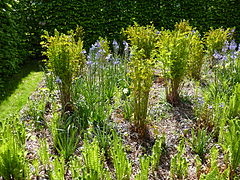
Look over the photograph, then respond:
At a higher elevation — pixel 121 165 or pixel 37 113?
pixel 37 113

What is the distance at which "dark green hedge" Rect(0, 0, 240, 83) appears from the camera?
711 cm

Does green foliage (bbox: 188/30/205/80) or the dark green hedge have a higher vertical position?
the dark green hedge

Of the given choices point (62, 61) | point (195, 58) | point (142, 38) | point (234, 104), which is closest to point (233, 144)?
point (234, 104)

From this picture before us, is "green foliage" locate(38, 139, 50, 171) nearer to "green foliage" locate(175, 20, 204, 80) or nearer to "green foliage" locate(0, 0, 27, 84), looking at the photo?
"green foliage" locate(0, 0, 27, 84)

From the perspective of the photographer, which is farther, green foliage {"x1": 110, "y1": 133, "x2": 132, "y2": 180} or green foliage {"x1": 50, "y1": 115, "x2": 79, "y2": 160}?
green foliage {"x1": 50, "y1": 115, "x2": 79, "y2": 160}

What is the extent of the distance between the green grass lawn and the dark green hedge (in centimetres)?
72

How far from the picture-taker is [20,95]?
5289mm

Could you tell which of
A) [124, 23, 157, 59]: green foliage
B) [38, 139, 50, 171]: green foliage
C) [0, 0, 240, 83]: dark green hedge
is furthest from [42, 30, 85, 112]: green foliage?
[0, 0, 240, 83]: dark green hedge

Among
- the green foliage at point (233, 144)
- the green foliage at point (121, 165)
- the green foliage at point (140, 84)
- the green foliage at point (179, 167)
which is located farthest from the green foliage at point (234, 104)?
the green foliage at point (121, 165)

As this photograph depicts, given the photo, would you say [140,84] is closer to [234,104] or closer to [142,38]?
[234,104]

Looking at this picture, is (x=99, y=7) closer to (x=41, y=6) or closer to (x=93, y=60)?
(x=41, y=6)

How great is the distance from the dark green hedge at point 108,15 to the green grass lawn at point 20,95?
0.72 m

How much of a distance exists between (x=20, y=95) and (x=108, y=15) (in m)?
3.51

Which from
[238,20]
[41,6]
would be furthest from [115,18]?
[238,20]
